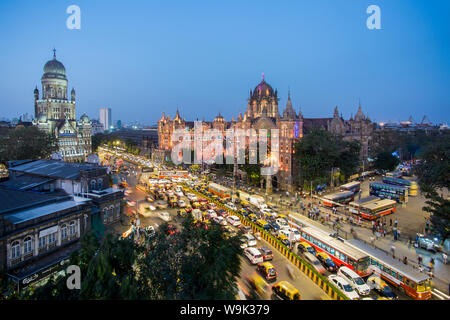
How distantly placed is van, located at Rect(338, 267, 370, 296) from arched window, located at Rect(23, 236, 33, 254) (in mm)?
25425


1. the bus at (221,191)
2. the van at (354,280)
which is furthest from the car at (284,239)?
the bus at (221,191)

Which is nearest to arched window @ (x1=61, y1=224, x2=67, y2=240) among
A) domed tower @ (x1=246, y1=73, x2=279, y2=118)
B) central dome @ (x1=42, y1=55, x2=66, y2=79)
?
domed tower @ (x1=246, y1=73, x2=279, y2=118)

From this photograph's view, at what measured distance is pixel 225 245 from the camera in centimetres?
1345

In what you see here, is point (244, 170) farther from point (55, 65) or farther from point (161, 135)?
point (55, 65)

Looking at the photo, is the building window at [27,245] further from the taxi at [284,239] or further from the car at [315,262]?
the car at [315,262]

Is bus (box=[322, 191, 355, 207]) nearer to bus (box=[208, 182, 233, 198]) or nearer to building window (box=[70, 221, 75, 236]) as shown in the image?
bus (box=[208, 182, 233, 198])

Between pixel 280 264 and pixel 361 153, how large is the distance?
61012 mm

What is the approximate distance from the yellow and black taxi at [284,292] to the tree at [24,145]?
65.2 metres

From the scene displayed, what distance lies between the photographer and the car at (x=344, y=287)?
19422 millimetres

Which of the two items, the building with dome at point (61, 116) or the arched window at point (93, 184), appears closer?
the arched window at point (93, 184)

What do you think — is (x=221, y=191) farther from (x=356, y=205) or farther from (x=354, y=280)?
(x=354, y=280)

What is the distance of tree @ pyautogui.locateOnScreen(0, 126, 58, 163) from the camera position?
60.1 metres

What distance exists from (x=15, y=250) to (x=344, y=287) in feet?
83.0
